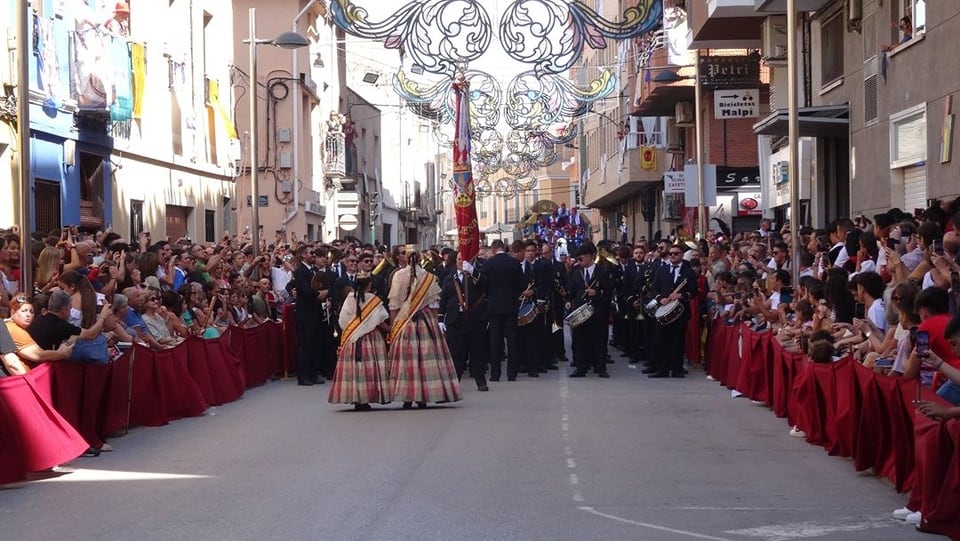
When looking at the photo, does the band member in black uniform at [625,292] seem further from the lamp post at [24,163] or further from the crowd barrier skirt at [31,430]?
the crowd barrier skirt at [31,430]

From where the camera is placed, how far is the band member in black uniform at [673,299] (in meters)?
21.3

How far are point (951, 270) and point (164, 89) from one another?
874 inches

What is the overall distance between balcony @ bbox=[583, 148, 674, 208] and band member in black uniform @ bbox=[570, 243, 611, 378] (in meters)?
25.9

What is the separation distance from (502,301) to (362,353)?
16.4 feet

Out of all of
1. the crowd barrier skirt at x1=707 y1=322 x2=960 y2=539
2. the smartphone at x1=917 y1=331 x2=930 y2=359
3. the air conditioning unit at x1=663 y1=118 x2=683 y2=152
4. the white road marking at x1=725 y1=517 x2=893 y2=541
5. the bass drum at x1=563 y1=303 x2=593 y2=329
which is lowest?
the white road marking at x1=725 y1=517 x2=893 y2=541

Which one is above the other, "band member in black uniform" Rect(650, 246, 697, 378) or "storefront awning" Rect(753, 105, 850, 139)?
"storefront awning" Rect(753, 105, 850, 139)

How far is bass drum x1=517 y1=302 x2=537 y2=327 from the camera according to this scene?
21672mm

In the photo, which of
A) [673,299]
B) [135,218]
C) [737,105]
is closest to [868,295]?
[673,299]

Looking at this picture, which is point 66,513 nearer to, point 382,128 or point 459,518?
point 459,518

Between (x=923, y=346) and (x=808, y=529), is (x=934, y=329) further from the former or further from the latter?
(x=808, y=529)

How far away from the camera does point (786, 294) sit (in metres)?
18.1

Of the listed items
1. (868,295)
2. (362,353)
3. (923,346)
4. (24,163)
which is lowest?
(362,353)

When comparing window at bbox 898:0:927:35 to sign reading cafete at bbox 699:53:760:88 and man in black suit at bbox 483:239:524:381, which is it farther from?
sign reading cafete at bbox 699:53:760:88

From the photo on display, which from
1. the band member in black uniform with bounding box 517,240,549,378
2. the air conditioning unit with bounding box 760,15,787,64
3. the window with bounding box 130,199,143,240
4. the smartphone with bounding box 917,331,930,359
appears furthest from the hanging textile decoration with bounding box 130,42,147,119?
the smartphone with bounding box 917,331,930,359
